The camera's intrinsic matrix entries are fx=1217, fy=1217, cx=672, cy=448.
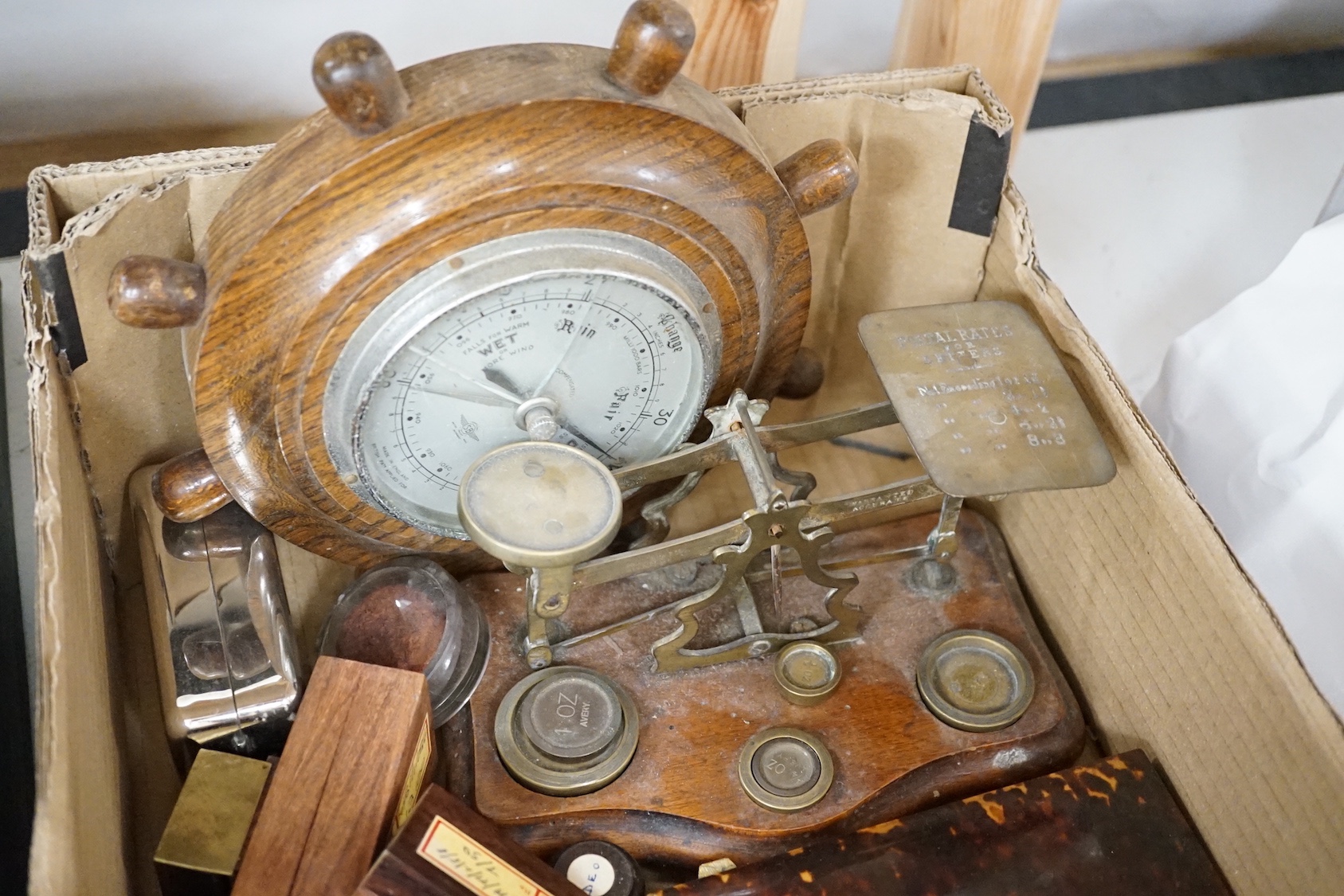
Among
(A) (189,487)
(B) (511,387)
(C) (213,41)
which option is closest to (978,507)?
(B) (511,387)

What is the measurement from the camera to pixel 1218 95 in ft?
6.49

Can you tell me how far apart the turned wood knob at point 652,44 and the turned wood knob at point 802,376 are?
0.41m

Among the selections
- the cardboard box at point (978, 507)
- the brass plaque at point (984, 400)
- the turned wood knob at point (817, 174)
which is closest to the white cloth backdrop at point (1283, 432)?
the cardboard box at point (978, 507)

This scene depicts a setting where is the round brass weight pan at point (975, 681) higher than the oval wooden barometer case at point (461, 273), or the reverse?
the oval wooden barometer case at point (461, 273)

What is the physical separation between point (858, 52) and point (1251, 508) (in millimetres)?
912

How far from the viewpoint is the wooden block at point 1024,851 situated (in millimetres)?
975

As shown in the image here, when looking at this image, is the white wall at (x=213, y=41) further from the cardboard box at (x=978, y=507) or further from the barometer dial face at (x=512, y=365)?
the barometer dial face at (x=512, y=365)

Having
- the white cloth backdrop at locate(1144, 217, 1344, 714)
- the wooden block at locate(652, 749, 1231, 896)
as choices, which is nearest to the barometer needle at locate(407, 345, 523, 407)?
the wooden block at locate(652, 749, 1231, 896)

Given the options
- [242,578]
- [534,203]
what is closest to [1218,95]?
[534,203]

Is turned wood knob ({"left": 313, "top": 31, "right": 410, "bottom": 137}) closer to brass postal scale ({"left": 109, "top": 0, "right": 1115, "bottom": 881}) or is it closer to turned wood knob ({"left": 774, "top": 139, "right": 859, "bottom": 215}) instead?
brass postal scale ({"left": 109, "top": 0, "right": 1115, "bottom": 881})

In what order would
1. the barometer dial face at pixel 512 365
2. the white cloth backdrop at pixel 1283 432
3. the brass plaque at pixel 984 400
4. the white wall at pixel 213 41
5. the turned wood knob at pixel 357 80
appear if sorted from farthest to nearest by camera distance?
the white wall at pixel 213 41
the white cloth backdrop at pixel 1283 432
the brass plaque at pixel 984 400
the barometer dial face at pixel 512 365
the turned wood knob at pixel 357 80

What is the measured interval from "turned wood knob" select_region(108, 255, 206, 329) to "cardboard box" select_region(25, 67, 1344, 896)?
0.49 feet

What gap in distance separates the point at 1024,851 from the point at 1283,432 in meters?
0.58

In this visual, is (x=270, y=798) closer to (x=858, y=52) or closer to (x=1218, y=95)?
(x=858, y=52)
